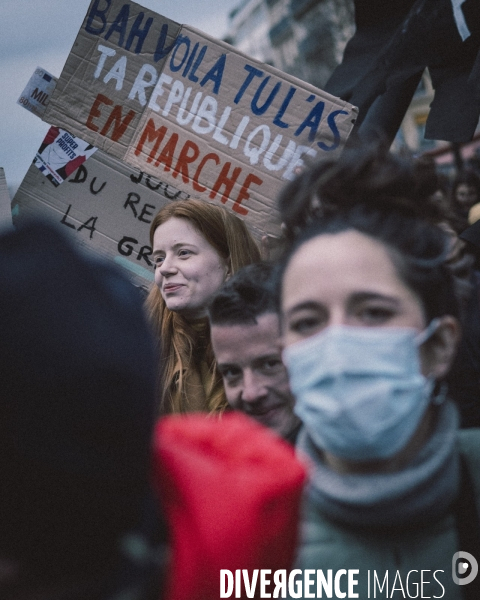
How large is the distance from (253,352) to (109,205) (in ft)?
5.58

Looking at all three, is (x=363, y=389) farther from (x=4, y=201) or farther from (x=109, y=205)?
(x=4, y=201)

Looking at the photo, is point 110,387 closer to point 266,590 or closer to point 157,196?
point 266,590

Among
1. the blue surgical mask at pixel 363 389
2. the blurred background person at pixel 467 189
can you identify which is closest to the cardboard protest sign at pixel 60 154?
the blue surgical mask at pixel 363 389

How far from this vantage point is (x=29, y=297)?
85 centimetres

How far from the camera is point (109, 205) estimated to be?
3.36 m

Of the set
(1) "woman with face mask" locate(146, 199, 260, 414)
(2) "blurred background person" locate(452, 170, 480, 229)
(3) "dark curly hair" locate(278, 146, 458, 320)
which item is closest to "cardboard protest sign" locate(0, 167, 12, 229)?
(1) "woman with face mask" locate(146, 199, 260, 414)

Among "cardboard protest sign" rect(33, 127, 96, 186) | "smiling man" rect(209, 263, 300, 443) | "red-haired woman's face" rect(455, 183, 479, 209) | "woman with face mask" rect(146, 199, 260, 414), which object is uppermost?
"red-haired woman's face" rect(455, 183, 479, 209)

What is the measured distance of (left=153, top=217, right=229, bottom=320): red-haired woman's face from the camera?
2.75 metres

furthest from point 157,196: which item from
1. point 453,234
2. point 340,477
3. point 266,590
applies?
point 266,590

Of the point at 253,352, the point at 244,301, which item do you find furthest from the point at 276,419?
the point at 244,301

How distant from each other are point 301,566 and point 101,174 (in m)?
2.54

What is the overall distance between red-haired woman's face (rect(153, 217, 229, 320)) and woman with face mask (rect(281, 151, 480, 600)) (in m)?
1.41

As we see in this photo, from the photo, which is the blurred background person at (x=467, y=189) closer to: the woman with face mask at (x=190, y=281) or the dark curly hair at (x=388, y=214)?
the woman with face mask at (x=190, y=281)

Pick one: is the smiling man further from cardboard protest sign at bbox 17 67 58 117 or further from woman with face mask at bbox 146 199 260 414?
cardboard protest sign at bbox 17 67 58 117
